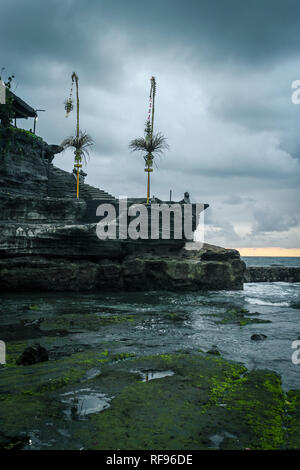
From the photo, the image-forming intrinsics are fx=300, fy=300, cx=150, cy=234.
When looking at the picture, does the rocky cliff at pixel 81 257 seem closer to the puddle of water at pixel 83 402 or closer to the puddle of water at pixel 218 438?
the puddle of water at pixel 83 402

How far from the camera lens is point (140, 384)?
3.44m

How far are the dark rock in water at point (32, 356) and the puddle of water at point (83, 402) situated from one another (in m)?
1.25

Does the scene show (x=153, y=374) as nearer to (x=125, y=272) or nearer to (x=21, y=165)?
(x=125, y=272)

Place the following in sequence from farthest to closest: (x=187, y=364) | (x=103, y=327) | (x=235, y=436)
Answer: (x=103, y=327), (x=187, y=364), (x=235, y=436)

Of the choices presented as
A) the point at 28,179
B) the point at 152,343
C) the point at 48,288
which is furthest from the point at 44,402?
the point at 28,179

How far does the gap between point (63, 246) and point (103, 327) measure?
861 cm

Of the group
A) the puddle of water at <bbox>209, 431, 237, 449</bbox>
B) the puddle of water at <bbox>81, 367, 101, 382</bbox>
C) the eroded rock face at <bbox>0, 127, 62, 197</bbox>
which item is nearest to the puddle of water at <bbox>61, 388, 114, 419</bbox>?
the puddle of water at <bbox>81, 367, 101, 382</bbox>

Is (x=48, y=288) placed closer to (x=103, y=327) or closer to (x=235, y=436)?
(x=103, y=327)

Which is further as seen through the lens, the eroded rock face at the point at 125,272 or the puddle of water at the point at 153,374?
the eroded rock face at the point at 125,272

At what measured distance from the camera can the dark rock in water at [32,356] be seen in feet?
13.5

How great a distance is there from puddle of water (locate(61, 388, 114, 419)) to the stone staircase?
2234 centimetres

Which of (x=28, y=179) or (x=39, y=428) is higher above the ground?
(x=28, y=179)

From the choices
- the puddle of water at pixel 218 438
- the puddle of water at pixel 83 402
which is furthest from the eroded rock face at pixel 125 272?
the puddle of water at pixel 218 438

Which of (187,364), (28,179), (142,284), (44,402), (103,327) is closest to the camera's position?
(44,402)
